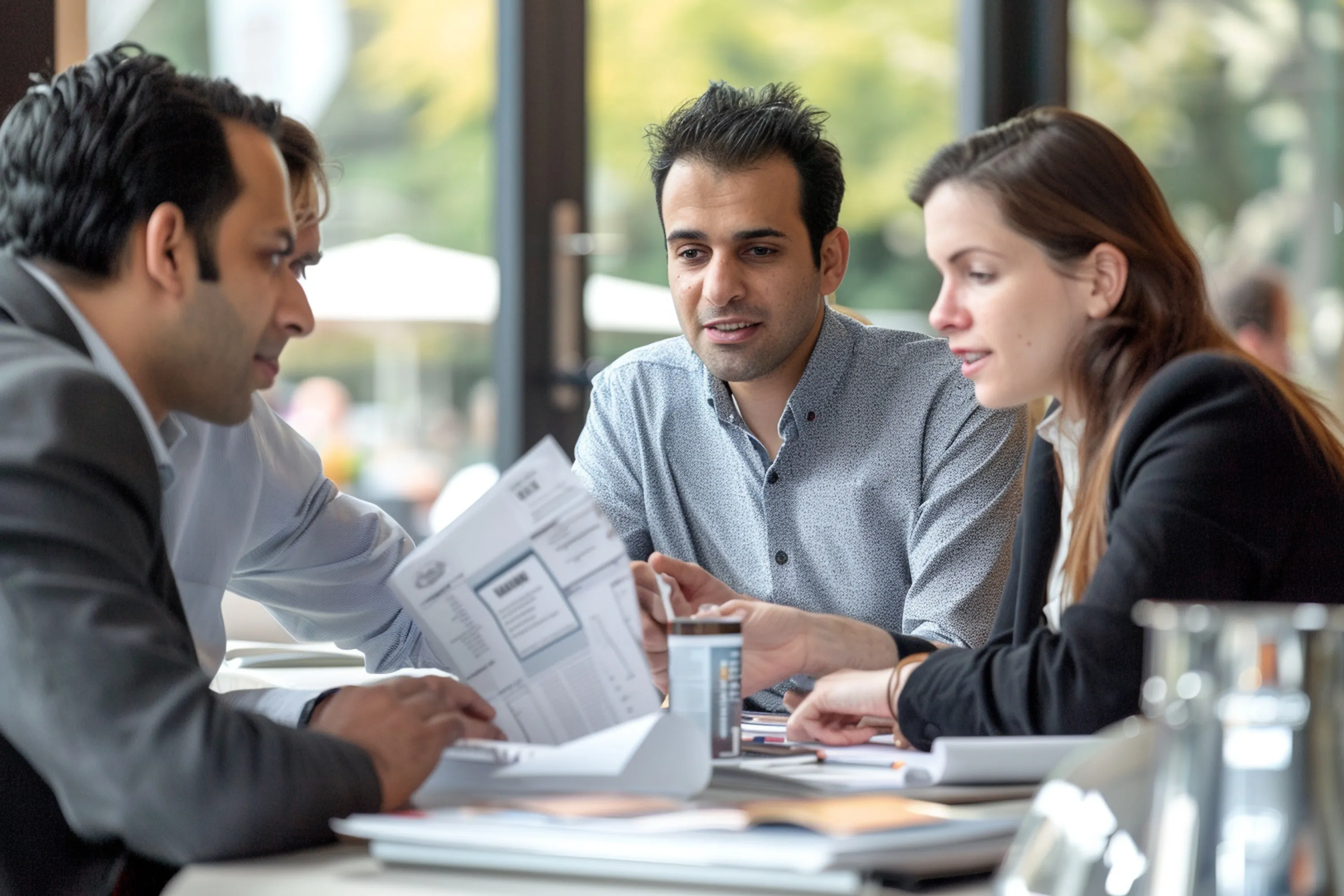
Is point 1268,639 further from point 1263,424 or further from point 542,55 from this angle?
point 542,55

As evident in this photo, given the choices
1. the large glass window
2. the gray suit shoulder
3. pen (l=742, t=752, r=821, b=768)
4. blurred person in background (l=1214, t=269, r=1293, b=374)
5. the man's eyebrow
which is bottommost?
pen (l=742, t=752, r=821, b=768)

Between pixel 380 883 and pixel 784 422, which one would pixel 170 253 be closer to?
pixel 380 883

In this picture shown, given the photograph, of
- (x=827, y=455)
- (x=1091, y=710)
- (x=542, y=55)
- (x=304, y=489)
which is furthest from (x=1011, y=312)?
(x=542, y=55)

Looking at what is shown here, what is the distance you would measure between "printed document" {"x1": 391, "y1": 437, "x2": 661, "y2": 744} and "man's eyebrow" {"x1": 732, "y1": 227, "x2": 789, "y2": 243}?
1.01 meters

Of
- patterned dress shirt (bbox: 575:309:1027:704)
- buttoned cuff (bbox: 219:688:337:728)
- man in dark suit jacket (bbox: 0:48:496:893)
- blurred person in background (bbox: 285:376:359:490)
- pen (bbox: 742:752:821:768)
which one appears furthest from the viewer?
blurred person in background (bbox: 285:376:359:490)

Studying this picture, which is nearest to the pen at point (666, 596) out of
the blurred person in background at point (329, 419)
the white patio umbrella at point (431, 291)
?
the white patio umbrella at point (431, 291)

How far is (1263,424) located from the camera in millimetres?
1371

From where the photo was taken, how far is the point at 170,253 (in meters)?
1.30

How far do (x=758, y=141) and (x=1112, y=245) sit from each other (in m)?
0.80

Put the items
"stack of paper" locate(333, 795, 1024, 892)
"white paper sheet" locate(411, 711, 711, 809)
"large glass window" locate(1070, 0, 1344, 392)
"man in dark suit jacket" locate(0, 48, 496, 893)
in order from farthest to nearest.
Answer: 1. "large glass window" locate(1070, 0, 1344, 392)
2. "white paper sheet" locate(411, 711, 711, 809)
3. "man in dark suit jacket" locate(0, 48, 496, 893)
4. "stack of paper" locate(333, 795, 1024, 892)

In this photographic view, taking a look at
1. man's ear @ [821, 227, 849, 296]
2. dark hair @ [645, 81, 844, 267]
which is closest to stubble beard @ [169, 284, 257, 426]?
dark hair @ [645, 81, 844, 267]

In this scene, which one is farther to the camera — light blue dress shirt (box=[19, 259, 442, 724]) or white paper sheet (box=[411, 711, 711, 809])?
light blue dress shirt (box=[19, 259, 442, 724])

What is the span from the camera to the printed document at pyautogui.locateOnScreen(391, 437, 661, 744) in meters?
1.24

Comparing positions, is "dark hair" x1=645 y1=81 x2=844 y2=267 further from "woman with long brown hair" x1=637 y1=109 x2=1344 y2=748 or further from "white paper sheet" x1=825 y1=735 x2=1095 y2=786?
"white paper sheet" x1=825 y1=735 x2=1095 y2=786
